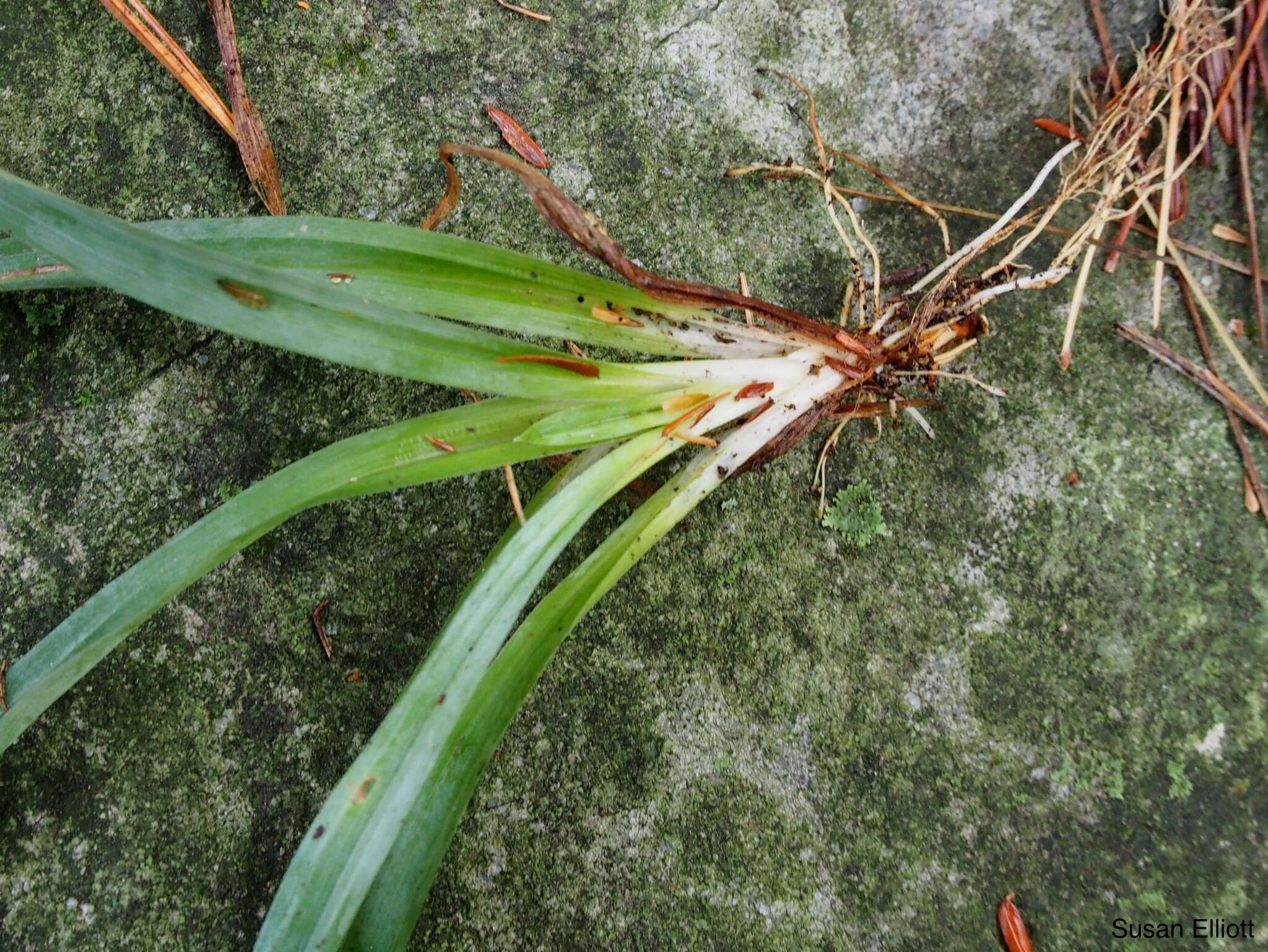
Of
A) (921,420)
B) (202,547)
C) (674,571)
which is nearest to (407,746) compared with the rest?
(202,547)

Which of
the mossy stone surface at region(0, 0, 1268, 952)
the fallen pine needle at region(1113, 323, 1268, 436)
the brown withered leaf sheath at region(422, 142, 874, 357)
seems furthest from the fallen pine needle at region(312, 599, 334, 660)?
the fallen pine needle at region(1113, 323, 1268, 436)

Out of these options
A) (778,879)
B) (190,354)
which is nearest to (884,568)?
(778,879)

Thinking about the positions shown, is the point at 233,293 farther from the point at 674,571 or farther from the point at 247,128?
the point at 674,571

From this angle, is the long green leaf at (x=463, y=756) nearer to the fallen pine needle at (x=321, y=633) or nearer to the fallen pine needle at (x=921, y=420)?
the fallen pine needle at (x=321, y=633)

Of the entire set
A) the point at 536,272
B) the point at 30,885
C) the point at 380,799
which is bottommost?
the point at 30,885

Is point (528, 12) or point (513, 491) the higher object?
point (528, 12)

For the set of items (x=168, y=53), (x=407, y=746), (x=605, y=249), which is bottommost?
(x=407, y=746)

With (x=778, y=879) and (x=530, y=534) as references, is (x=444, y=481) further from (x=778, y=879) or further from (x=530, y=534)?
(x=778, y=879)

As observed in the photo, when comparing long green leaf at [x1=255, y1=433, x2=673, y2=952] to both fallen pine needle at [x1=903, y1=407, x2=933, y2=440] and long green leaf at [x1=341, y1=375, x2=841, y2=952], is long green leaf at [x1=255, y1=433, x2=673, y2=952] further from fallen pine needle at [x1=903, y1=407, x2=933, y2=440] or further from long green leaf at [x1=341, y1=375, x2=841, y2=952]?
fallen pine needle at [x1=903, y1=407, x2=933, y2=440]
